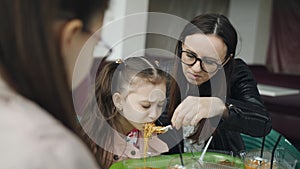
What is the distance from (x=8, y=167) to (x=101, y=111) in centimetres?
23

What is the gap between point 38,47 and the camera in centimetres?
37

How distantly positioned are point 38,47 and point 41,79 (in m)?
Result: 0.03

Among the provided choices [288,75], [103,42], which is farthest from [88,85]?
[288,75]

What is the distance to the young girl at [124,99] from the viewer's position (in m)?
0.58

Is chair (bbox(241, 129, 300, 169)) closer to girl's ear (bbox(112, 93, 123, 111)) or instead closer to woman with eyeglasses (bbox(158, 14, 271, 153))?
woman with eyeglasses (bbox(158, 14, 271, 153))

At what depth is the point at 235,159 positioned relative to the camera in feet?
2.51

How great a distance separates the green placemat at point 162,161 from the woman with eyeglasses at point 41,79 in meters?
0.27

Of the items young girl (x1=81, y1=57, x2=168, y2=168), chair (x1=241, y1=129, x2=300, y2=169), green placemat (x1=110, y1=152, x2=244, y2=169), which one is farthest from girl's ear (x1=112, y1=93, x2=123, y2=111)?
chair (x1=241, y1=129, x2=300, y2=169)

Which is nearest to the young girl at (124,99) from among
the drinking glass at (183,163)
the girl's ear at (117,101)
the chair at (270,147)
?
the girl's ear at (117,101)

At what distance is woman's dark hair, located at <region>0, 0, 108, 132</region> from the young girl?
17 cm

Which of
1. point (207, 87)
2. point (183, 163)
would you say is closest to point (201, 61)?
point (207, 87)

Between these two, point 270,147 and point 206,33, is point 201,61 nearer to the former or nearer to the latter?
point 206,33

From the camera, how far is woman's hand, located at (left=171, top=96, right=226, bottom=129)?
622 mm

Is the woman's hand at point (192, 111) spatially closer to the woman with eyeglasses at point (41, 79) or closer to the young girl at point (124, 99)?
the young girl at point (124, 99)
